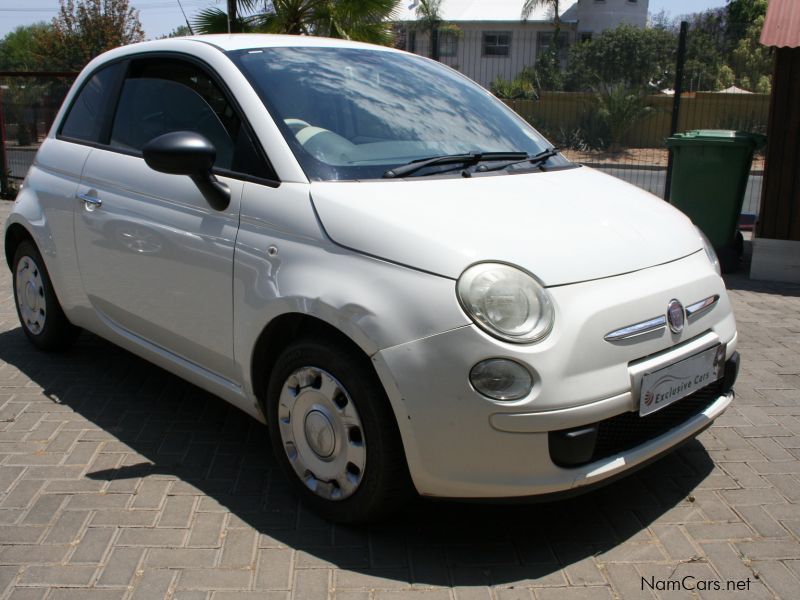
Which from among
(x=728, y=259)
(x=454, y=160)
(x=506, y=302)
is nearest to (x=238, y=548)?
(x=506, y=302)

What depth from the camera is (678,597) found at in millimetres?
2670

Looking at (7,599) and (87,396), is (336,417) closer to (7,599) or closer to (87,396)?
(7,599)

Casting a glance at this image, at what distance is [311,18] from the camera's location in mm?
11320

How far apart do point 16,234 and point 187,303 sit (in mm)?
2060

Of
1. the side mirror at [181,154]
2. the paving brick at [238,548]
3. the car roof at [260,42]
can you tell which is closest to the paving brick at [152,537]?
the paving brick at [238,548]

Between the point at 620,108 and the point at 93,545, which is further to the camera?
the point at 620,108

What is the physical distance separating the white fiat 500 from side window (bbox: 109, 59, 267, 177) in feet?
0.04

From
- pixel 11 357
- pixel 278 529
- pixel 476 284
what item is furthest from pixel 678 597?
pixel 11 357

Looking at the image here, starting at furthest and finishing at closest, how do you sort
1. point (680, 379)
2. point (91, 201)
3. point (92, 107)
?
1. point (92, 107)
2. point (91, 201)
3. point (680, 379)

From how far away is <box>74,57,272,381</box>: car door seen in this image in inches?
130

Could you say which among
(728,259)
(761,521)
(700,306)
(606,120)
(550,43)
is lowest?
(728,259)

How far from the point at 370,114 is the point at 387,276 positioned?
1.04 meters

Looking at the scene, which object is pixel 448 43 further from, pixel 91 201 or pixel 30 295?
pixel 91 201

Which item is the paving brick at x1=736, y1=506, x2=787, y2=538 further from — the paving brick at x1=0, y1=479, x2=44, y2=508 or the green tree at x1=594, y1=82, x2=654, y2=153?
the green tree at x1=594, y1=82, x2=654, y2=153
